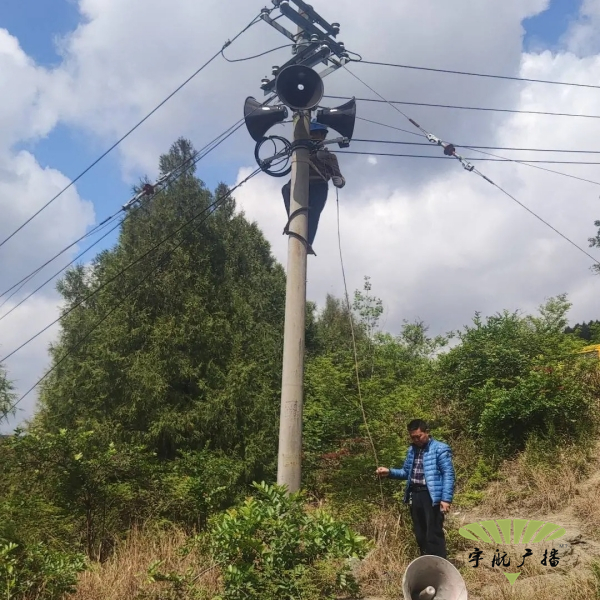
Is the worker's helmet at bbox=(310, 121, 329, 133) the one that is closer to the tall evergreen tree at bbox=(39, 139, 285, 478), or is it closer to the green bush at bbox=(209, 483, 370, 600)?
the green bush at bbox=(209, 483, 370, 600)

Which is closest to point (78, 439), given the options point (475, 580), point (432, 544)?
point (432, 544)

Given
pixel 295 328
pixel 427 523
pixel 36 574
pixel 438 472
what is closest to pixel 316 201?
pixel 295 328

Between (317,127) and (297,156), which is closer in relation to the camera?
(297,156)

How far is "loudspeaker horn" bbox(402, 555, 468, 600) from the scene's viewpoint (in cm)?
404

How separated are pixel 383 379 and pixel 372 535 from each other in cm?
706

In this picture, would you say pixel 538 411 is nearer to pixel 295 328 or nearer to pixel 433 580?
pixel 295 328

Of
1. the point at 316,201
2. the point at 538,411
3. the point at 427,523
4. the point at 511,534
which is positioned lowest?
the point at 427,523

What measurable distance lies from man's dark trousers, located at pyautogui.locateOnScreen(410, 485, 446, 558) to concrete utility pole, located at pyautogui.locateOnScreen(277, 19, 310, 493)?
1.08m

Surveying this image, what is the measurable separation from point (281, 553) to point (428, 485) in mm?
1474

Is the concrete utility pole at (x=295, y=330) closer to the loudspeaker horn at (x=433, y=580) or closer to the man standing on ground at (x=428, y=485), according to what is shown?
the man standing on ground at (x=428, y=485)

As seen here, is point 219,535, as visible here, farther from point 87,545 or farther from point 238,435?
point 238,435

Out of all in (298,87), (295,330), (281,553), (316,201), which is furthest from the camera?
(316,201)

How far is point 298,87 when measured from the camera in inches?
244

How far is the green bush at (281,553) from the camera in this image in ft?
13.2
